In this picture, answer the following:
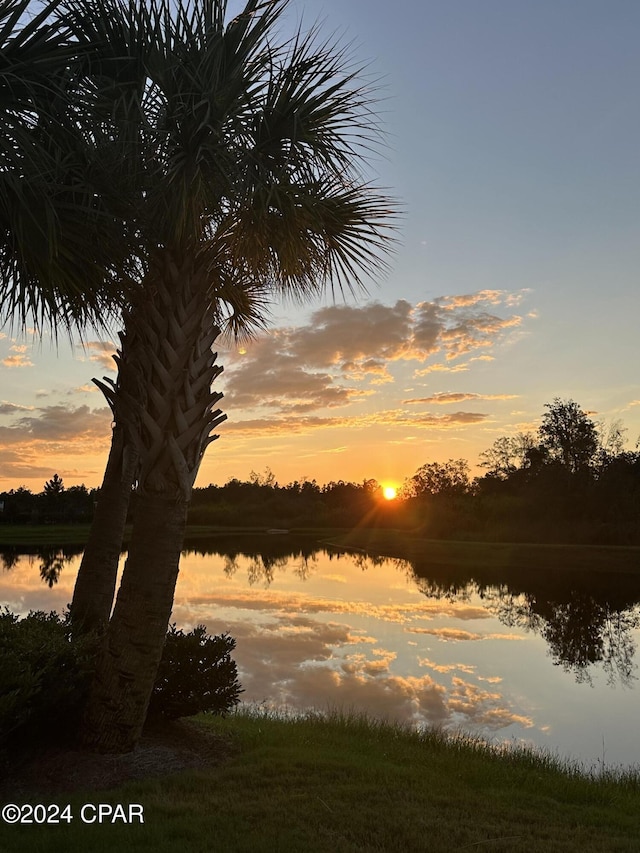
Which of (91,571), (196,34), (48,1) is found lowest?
(91,571)

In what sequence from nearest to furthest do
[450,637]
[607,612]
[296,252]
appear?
[296,252] → [450,637] → [607,612]

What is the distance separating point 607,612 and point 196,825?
19.3 metres

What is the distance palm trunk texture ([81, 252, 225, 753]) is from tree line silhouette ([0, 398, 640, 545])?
39.6 meters

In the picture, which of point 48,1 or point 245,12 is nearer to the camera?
point 48,1

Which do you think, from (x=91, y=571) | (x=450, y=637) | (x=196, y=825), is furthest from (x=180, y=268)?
(x=450, y=637)

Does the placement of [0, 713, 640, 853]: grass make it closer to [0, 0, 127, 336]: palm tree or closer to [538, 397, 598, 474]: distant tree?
[0, 0, 127, 336]: palm tree

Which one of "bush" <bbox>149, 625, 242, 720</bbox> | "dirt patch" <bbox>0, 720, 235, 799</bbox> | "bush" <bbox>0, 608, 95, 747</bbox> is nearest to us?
"bush" <bbox>0, 608, 95, 747</bbox>

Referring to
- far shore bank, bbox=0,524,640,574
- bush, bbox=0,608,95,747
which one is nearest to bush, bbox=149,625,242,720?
bush, bbox=0,608,95,747

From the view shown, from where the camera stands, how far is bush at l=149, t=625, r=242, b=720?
6906 mm

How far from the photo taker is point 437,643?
51.6 ft

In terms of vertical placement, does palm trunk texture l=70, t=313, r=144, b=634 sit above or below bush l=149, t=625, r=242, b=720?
above

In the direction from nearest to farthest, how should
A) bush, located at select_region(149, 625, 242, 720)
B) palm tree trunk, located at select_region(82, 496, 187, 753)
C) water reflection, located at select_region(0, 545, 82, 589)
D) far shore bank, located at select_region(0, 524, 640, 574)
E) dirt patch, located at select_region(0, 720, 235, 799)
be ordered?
dirt patch, located at select_region(0, 720, 235, 799)
palm tree trunk, located at select_region(82, 496, 187, 753)
bush, located at select_region(149, 625, 242, 720)
water reflection, located at select_region(0, 545, 82, 589)
far shore bank, located at select_region(0, 524, 640, 574)

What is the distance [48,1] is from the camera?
5672mm

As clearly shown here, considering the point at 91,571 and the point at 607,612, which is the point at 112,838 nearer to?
the point at 91,571
